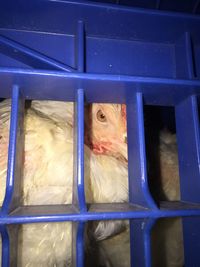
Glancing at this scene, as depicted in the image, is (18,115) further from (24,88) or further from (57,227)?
(57,227)

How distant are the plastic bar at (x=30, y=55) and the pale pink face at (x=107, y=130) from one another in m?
0.46

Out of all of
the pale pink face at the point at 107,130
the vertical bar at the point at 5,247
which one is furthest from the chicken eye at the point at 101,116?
the vertical bar at the point at 5,247

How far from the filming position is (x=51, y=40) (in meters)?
1.10

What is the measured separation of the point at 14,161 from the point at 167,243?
102cm

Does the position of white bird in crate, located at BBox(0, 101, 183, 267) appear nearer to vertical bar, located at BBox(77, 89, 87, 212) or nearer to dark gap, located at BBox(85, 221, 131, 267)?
dark gap, located at BBox(85, 221, 131, 267)

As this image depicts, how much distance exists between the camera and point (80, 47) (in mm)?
1009

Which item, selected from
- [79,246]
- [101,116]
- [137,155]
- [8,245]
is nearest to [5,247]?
[8,245]

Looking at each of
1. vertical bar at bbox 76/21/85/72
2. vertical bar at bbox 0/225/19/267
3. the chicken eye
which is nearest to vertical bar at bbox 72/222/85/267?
vertical bar at bbox 0/225/19/267

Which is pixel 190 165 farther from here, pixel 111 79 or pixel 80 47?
pixel 80 47

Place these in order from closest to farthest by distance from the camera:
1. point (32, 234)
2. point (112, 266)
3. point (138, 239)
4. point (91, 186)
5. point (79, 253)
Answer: point (79, 253)
point (138, 239)
point (32, 234)
point (91, 186)
point (112, 266)

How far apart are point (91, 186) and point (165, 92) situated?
481mm

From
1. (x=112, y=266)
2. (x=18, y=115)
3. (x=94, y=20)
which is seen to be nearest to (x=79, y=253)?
(x=18, y=115)

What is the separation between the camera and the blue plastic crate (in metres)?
0.83

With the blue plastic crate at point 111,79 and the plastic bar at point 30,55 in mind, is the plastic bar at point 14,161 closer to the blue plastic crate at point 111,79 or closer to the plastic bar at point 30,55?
the blue plastic crate at point 111,79
